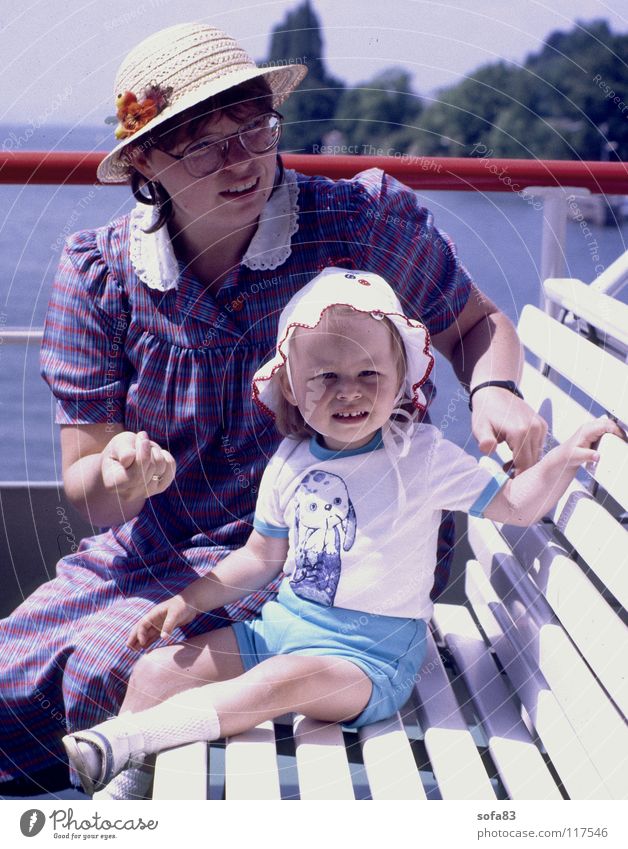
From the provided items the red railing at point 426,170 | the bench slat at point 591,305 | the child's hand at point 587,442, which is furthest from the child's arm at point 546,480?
the red railing at point 426,170

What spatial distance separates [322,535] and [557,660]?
261 mm

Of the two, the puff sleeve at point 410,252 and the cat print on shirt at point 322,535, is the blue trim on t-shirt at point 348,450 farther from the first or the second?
the puff sleeve at point 410,252

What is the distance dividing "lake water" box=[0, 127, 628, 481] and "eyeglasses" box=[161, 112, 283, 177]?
0.61 feet

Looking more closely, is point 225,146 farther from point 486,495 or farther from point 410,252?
point 486,495

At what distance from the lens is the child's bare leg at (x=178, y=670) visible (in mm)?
1156

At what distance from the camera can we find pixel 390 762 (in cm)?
106

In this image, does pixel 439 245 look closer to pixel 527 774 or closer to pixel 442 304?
pixel 442 304

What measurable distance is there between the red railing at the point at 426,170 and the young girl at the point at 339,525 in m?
0.44

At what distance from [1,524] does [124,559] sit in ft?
1.24

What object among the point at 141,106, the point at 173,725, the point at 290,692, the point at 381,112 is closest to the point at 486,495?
the point at 290,692

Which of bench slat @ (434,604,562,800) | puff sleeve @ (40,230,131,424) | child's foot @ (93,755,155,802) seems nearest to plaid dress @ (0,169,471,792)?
puff sleeve @ (40,230,131,424)

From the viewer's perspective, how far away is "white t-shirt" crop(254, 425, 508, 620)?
1.15 meters

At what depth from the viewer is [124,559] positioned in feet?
4.21
